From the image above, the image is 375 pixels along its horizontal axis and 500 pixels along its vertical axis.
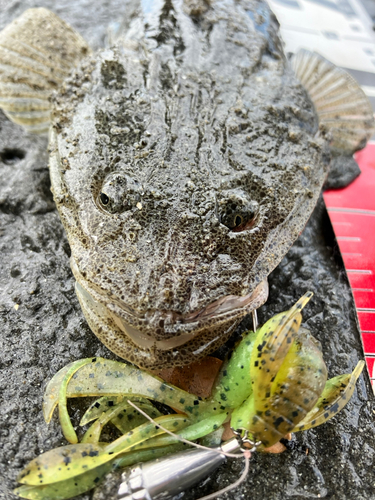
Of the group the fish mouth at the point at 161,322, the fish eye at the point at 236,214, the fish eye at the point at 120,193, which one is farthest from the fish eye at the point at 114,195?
the fish eye at the point at 236,214

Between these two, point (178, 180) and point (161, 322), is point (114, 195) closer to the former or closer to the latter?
point (178, 180)

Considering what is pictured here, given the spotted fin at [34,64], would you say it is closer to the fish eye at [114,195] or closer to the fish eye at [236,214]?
the fish eye at [114,195]

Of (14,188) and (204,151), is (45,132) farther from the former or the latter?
(204,151)

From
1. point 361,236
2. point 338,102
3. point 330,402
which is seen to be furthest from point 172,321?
point 338,102

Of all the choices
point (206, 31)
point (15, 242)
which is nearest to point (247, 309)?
point (15, 242)

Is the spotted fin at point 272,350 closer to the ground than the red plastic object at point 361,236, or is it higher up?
higher up

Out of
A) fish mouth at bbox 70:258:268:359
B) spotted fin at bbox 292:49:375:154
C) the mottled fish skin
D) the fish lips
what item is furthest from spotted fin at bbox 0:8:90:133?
spotted fin at bbox 292:49:375:154

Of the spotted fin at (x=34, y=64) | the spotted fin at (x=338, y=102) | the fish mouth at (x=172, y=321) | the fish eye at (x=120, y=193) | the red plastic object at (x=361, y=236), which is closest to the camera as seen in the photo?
the fish mouth at (x=172, y=321)
